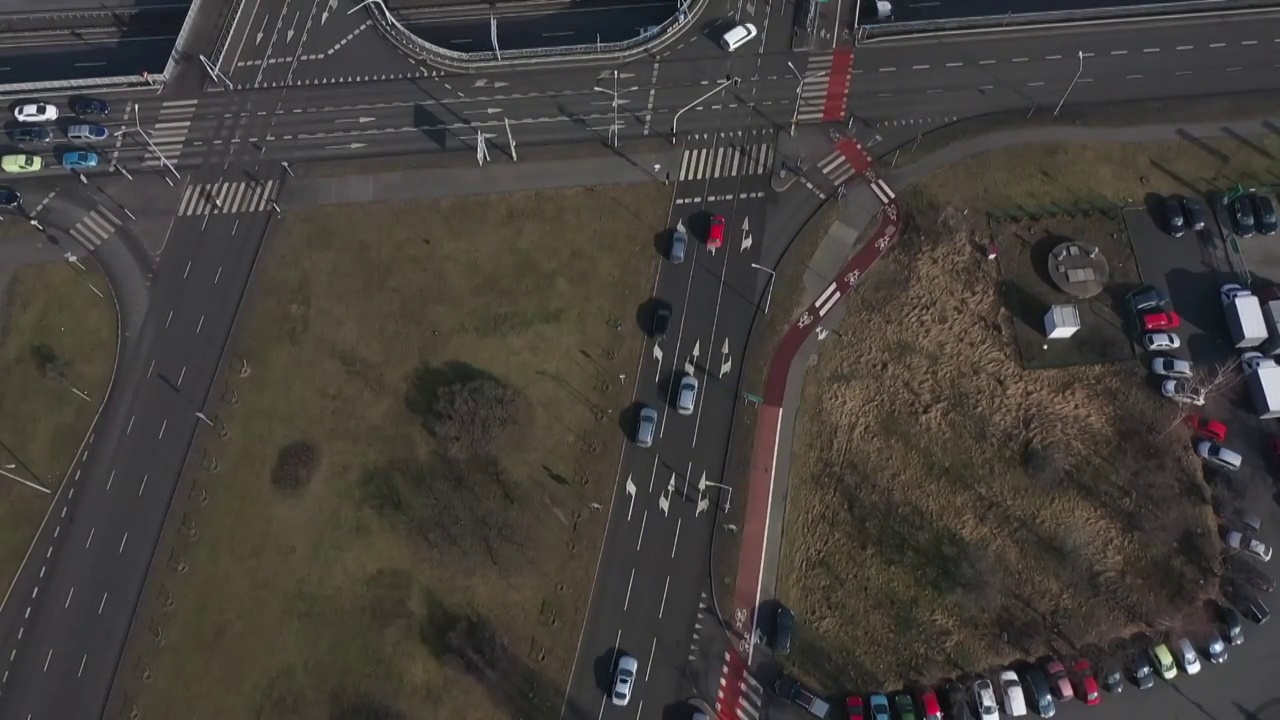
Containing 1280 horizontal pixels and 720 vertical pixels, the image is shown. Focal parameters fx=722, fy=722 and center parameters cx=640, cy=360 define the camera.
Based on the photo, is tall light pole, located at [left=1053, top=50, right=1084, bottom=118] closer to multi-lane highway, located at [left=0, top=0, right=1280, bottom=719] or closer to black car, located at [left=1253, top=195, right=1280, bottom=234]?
multi-lane highway, located at [left=0, top=0, right=1280, bottom=719]

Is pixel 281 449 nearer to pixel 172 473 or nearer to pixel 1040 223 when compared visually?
pixel 172 473

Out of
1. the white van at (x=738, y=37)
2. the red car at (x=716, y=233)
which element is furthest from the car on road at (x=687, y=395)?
the white van at (x=738, y=37)

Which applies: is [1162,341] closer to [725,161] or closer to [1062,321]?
[1062,321]

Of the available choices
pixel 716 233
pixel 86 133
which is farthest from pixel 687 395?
pixel 86 133

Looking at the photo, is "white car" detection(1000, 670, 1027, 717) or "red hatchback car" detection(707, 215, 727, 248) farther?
"red hatchback car" detection(707, 215, 727, 248)

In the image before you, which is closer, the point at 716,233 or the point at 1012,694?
the point at 1012,694

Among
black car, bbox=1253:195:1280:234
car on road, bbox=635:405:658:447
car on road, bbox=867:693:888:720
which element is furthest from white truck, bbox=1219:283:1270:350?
car on road, bbox=635:405:658:447
